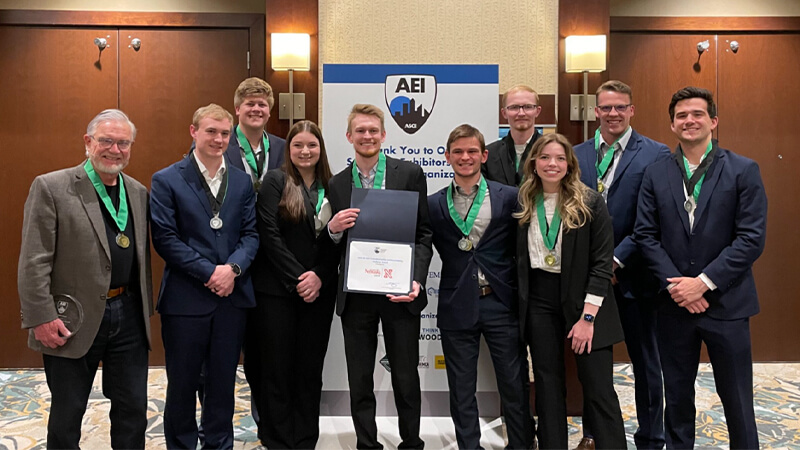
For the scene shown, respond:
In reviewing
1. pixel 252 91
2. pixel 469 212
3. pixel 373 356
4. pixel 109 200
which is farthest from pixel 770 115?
pixel 109 200

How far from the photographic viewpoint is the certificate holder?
3096 millimetres

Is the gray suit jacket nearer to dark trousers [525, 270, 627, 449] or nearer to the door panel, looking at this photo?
dark trousers [525, 270, 627, 449]

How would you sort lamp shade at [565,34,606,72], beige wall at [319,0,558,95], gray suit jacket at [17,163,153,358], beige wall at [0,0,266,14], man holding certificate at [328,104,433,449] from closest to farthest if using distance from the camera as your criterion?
gray suit jacket at [17,163,153,358]
man holding certificate at [328,104,433,449]
lamp shade at [565,34,606,72]
beige wall at [319,0,558,95]
beige wall at [0,0,266,14]

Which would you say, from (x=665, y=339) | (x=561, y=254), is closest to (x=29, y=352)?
(x=561, y=254)

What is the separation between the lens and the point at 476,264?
3.16 meters

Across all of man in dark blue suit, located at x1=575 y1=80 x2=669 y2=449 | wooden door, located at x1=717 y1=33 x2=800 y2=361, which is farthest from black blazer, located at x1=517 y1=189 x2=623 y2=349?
wooden door, located at x1=717 y1=33 x2=800 y2=361

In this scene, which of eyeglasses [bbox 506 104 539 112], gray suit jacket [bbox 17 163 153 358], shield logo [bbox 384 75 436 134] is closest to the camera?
gray suit jacket [bbox 17 163 153 358]

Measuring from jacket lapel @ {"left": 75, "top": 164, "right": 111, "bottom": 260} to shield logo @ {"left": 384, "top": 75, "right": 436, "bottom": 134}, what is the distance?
5.97 ft

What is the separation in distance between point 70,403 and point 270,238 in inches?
45.5

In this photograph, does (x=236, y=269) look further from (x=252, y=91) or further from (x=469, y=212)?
(x=469, y=212)

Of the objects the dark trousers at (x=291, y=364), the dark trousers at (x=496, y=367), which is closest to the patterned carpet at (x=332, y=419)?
the dark trousers at (x=291, y=364)

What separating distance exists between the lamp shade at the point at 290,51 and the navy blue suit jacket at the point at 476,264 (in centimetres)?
209

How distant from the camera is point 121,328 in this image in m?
2.73

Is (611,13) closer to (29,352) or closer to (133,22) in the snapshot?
(133,22)
